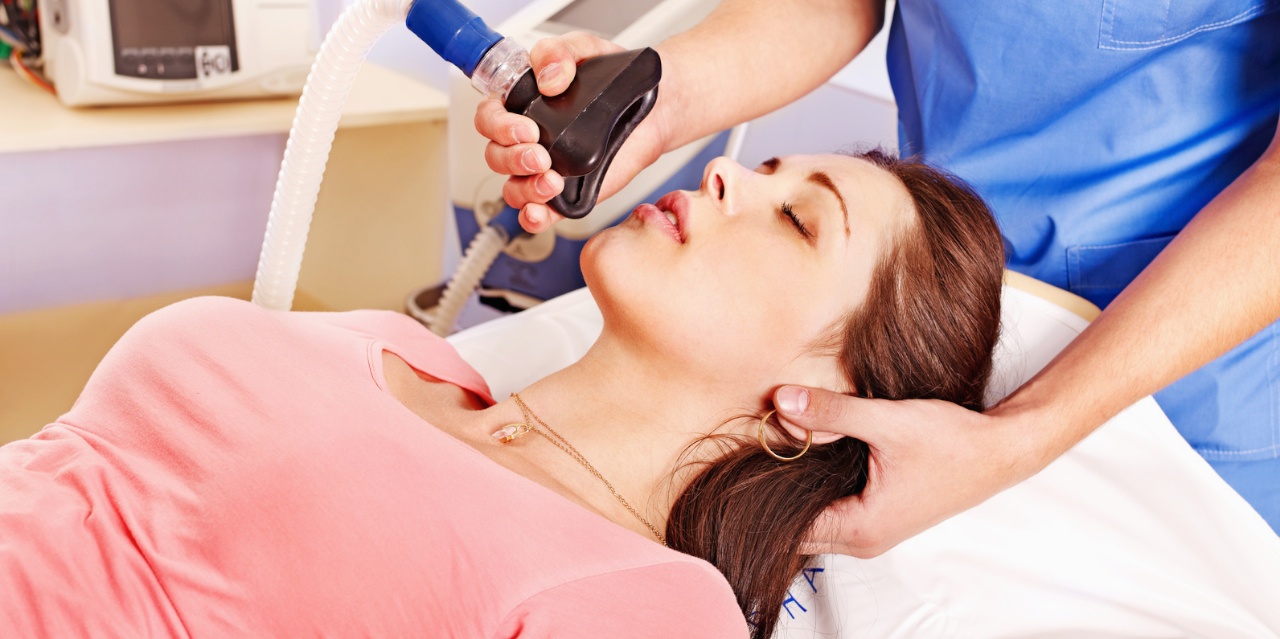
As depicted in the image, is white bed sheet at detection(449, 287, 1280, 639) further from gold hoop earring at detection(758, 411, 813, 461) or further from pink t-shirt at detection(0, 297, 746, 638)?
pink t-shirt at detection(0, 297, 746, 638)

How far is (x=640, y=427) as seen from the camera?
45.2 inches

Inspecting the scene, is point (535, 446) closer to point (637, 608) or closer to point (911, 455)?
point (637, 608)

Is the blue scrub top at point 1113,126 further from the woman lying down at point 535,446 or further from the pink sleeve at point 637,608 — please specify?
the pink sleeve at point 637,608

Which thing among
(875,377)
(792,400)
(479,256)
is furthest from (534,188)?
(479,256)

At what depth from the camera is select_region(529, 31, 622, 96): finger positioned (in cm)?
94

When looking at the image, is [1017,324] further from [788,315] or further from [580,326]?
[580,326]

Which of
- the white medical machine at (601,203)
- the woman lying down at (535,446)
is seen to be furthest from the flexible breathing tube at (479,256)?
the woman lying down at (535,446)

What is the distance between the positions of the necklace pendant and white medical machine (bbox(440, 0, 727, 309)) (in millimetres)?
699

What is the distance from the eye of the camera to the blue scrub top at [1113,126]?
1185 mm

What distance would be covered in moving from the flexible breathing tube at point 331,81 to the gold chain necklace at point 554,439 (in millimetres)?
359

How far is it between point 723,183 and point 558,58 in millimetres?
264

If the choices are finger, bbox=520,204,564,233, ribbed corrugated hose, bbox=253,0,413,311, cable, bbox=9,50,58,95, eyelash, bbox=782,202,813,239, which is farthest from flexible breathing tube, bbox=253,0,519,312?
cable, bbox=9,50,58,95

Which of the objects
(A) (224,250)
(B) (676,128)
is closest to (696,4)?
(B) (676,128)

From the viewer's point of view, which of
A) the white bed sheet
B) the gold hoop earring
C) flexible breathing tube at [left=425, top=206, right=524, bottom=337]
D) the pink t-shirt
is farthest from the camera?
flexible breathing tube at [left=425, top=206, right=524, bottom=337]
